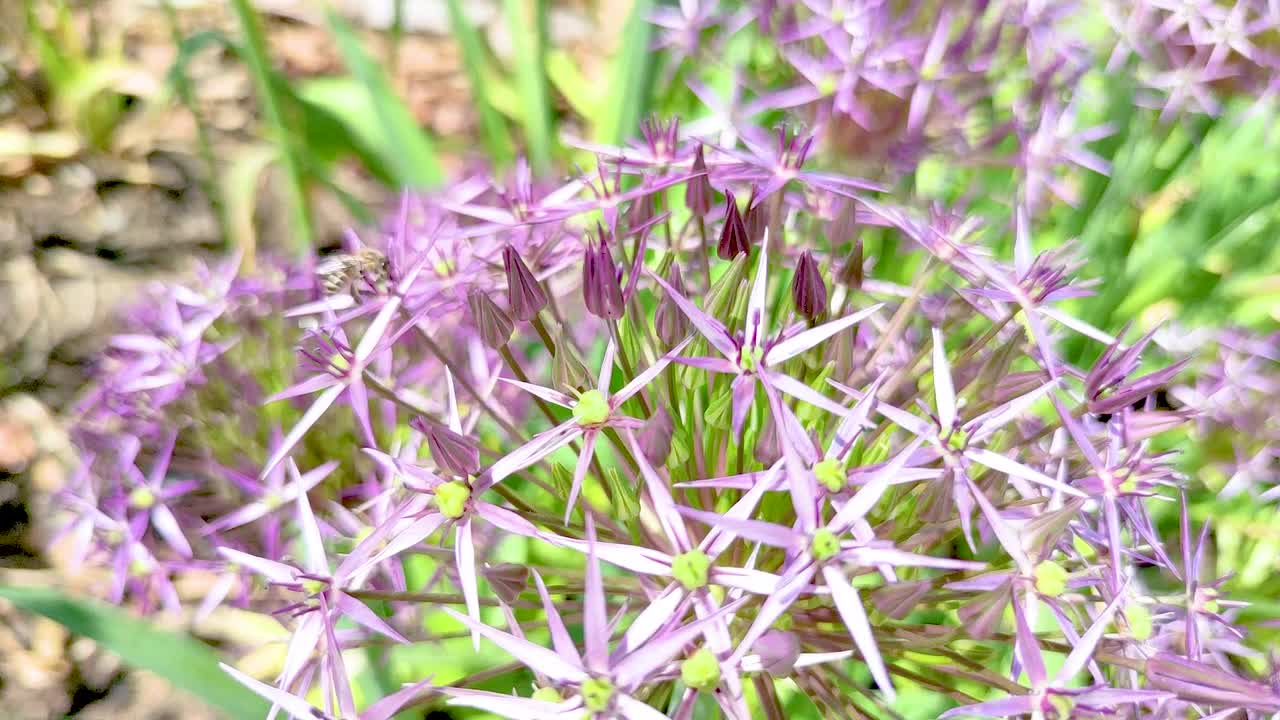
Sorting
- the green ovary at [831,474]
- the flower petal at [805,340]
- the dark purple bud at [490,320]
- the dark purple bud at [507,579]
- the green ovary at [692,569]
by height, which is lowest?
the dark purple bud at [507,579]

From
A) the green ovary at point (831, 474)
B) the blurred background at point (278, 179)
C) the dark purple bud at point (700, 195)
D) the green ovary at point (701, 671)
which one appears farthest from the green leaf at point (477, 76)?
the green ovary at point (701, 671)

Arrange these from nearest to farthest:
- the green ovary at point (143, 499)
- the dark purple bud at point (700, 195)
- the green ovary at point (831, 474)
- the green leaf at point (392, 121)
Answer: the green ovary at point (831, 474) → the dark purple bud at point (700, 195) → the green ovary at point (143, 499) → the green leaf at point (392, 121)

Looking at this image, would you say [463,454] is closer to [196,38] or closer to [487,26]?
[196,38]

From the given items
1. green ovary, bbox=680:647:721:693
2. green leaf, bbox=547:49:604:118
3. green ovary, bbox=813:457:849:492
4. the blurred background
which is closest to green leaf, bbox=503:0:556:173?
the blurred background

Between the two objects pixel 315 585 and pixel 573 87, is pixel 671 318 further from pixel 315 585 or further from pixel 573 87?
pixel 573 87

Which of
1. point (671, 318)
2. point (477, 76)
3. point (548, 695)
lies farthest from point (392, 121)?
point (548, 695)

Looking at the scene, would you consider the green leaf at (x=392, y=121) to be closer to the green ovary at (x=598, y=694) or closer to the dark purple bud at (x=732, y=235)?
the dark purple bud at (x=732, y=235)

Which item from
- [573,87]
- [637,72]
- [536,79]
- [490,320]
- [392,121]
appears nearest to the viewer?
[490,320]

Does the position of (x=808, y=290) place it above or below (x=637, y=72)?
below
